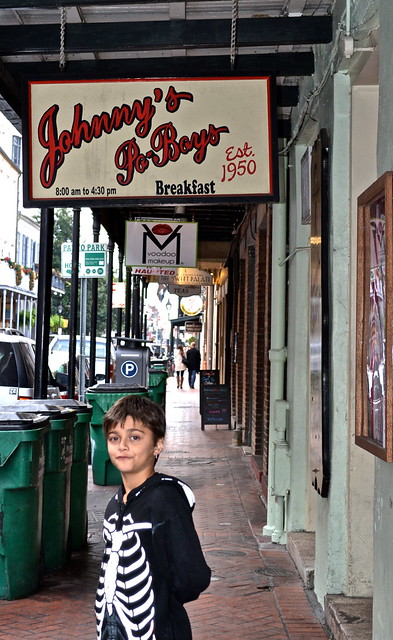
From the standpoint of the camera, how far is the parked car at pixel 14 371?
1204 cm

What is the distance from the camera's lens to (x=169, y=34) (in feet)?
20.7

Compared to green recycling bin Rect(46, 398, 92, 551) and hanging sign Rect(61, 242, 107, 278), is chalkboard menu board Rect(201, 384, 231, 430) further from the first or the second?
green recycling bin Rect(46, 398, 92, 551)

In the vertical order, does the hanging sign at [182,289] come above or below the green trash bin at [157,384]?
above

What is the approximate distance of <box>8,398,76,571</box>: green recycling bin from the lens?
7.05m

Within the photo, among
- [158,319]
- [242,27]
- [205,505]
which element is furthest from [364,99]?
[158,319]

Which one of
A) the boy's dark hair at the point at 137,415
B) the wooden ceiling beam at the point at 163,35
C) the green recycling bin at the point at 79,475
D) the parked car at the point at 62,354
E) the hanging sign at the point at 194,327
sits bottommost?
the green recycling bin at the point at 79,475

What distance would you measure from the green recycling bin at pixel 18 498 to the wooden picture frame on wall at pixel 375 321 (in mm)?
2623

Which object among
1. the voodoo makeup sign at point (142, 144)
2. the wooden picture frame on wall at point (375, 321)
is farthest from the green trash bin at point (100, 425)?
the wooden picture frame on wall at point (375, 321)

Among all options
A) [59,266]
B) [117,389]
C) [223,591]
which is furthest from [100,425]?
[59,266]

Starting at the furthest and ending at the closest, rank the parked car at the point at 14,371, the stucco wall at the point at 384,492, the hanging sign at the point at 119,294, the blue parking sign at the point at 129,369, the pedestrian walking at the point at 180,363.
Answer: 1. the pedestrian walking at the point at 180,363
2. the hanging sign at the point at 119,294
3. the blue parking sign at the point at 129,369
4. the parked car at the point at 14,371
5. the stucco wall at the point at 384,492

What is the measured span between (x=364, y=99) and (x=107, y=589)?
3812mm

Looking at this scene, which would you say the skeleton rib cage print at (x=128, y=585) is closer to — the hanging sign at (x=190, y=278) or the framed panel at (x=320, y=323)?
the framed panel at (x=320, y=323)

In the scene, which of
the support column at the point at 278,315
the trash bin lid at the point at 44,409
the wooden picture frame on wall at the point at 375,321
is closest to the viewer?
the wooden picture frame on wall at the point at 375,321

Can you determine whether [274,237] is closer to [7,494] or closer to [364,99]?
[364,99]
